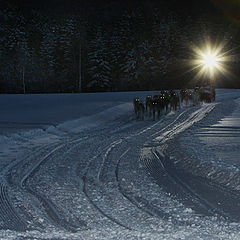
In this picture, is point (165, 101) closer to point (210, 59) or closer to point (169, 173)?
point (169, 173)

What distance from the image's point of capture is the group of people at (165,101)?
19.3 meters

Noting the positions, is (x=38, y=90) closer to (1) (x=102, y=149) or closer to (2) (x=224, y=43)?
(2) (x=224, y=43)

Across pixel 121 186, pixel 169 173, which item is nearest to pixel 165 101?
pixel 169 173

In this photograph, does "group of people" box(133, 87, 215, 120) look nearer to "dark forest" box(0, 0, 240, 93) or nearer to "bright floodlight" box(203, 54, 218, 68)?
"dark forest" box(0, 0, 240, 93)

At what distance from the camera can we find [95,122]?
1856 cm

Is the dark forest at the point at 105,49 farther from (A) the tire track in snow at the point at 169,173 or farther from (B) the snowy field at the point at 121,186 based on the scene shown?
(B) the snowy field at the point at 121,186

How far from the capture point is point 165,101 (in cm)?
2133

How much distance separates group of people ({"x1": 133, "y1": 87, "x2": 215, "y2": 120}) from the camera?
63.4ft

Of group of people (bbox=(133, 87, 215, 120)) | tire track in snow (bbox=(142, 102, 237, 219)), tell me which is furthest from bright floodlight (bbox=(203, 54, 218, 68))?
tire track in snow (bbox=(142, 102, 237, 219))

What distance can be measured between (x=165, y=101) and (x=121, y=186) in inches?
579

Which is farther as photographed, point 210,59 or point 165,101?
point 210,59

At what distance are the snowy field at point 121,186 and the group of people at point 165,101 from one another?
5.62 metres

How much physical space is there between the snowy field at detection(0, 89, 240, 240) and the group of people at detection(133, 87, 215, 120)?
5625 mm

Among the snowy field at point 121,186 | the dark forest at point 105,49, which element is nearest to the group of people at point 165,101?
the snowy field at point 121,186
